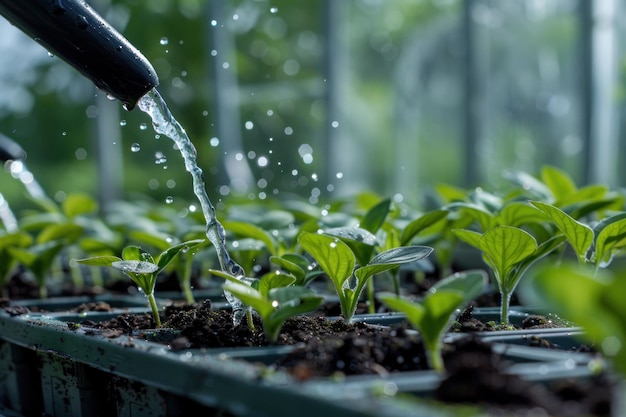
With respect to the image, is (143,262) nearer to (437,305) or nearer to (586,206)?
(437,305)

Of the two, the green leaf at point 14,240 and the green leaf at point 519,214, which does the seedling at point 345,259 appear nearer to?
the green leaf at point 519,214

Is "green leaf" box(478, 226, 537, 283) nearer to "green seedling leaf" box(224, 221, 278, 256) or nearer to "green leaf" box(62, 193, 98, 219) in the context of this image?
"green seedling leaf" box(224, 221, 278, 256)

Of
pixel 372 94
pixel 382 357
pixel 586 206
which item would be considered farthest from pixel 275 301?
pixel 372 94

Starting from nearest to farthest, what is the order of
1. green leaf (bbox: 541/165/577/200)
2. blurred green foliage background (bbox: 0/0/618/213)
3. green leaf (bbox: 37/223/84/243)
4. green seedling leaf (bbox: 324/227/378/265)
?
green seedling leaf (bbox: 324/227/378/265)
green leaf (bbox: 541/165/577/200)
green leaf (bbox: 37/223/84/243)
blurred green foliage background (bbox: 0/0/618/213)

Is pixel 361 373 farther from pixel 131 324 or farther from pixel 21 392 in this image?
pixel 21 392

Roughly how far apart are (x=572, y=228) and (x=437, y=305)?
0.42 m

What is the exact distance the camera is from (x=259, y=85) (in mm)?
6262

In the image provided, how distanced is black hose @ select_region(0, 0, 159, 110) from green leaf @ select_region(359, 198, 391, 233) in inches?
16.5

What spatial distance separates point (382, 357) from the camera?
2.89ft

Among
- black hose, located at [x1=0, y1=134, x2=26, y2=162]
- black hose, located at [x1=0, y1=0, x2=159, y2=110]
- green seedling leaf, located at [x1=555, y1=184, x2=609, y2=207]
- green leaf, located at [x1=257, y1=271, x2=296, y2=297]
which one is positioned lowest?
green leaf, located at [x1=257, y1=271, x2=296, y2=297]

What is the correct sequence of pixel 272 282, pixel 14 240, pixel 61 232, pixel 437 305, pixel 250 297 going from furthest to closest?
pixel 61 232
pixel 14 240
pixel 272 282
pixel 250 297
pixel 437 305

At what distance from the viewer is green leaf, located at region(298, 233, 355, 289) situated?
1.06 meters

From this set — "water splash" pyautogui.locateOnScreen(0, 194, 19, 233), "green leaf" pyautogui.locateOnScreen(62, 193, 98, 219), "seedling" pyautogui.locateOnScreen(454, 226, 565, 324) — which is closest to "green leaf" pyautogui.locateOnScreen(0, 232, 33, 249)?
"water splash" pyautogui.locateOnScreen(0, 194, 19, 233)

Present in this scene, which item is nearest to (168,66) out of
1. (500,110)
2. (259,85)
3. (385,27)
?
(259,85)
